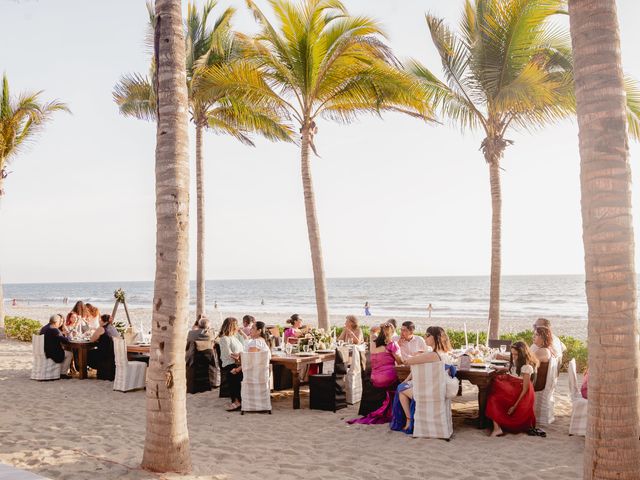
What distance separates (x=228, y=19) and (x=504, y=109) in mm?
8041

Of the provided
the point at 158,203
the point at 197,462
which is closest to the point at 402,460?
the point at 197,462

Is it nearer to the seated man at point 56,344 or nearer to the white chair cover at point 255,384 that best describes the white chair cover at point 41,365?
the seated man at point 56,344

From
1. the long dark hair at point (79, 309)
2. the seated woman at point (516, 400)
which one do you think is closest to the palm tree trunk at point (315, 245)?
the long dark hair at point (79, 309)

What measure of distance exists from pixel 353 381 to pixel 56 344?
630 cm

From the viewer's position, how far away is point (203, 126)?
16.9m

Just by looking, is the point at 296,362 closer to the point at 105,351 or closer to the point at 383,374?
the point at 383,374

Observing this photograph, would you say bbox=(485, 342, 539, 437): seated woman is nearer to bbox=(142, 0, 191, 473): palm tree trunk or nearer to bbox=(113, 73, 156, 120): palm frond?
bbox=(142, 0, 191, 473): palm tree trunk

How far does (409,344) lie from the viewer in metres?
8.52

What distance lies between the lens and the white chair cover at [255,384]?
28.6ft

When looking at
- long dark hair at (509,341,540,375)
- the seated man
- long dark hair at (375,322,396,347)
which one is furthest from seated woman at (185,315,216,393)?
long dark hair at (509,341,540,375)

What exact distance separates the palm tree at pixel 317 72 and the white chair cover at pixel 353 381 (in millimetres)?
3692

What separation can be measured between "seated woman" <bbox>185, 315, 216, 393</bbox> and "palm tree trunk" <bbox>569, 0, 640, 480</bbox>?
295 inches

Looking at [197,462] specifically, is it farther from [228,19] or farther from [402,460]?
[228,19]

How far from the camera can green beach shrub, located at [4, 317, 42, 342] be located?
18406 millimetres
